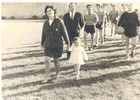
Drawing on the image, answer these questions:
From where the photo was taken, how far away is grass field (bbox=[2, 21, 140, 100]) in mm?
6008

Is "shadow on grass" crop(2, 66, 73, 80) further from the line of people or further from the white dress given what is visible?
the white dress

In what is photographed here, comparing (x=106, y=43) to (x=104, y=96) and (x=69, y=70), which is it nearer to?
(x=69, y=70)

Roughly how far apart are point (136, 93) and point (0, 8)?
7.81 feet

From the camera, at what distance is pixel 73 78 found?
6.66m

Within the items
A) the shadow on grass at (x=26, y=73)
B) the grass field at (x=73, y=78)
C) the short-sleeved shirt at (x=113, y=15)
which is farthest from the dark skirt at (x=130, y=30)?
the short-sleeved shirt at (x=113, y=15)

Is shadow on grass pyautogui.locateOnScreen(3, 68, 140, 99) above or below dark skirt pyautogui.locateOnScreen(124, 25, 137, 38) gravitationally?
below

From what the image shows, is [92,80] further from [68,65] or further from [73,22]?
[73,22]

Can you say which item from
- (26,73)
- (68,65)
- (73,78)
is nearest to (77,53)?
(73,78)

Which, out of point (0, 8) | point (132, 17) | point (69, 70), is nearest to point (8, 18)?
point (0, 8)

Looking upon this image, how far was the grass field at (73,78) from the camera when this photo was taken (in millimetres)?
6008

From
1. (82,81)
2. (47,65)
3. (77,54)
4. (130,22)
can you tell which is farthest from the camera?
(130,22)

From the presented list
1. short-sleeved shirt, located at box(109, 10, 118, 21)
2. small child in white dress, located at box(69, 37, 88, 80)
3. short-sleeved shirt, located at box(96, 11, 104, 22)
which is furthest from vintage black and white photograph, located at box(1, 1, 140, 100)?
short-sleeved shirt, located at box(109, 10, 118, 21)

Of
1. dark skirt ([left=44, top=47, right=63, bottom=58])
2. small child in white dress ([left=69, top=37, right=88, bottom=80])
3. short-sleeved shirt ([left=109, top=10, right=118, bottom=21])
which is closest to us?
→ dark skirt ([left=44, top=47, right=63, bottom=58])

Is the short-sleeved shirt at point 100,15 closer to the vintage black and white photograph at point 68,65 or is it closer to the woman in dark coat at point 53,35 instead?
the vintage black and white photograph at point 68,65
